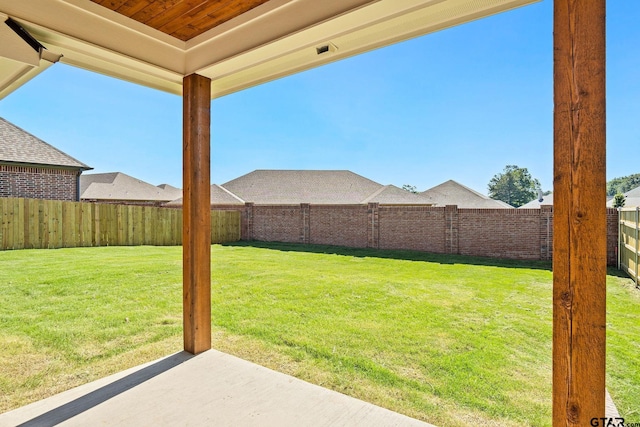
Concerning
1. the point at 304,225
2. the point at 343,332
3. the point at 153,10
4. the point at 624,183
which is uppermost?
the point at 624,183

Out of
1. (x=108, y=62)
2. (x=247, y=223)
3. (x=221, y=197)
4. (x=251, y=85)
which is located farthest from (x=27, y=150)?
(x=251, y=85)

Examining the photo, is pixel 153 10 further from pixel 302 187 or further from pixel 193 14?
pixel 302 187

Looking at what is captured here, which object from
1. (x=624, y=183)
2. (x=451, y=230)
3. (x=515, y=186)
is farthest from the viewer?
(x=515, y=186)

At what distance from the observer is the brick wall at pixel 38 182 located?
39.1 ft

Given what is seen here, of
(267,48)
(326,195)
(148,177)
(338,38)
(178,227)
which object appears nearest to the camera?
(338,38)

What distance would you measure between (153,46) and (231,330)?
2.75 m

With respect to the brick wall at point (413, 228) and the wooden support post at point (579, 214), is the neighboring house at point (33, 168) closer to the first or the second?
the brick wall at point (413, 228)

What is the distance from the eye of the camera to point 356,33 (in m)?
2.00

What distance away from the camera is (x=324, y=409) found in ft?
6.84

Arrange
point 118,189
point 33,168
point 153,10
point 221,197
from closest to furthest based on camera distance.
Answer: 1. point 153,10
2. point 33,168
3. point 221,197
4. point 118,189

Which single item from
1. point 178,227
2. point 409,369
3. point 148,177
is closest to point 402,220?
point 178,227

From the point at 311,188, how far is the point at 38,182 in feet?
44.9

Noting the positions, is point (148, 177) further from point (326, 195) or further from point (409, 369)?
point (409, 369)

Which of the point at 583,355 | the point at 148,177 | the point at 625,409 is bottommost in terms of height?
the point at 625,409
